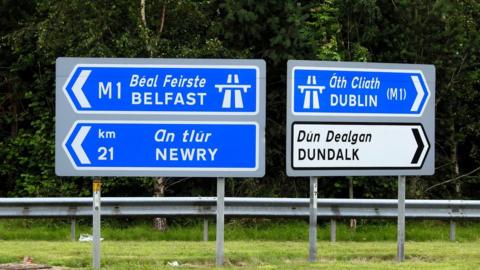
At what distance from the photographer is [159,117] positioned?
788 centimetres

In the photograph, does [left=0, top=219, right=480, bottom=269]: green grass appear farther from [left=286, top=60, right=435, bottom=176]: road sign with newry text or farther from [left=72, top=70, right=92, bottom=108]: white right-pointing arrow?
[left=72, top=70, right=92, bottom=108]: white right-pointing arrow

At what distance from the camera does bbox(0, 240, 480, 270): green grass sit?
27.2 feet

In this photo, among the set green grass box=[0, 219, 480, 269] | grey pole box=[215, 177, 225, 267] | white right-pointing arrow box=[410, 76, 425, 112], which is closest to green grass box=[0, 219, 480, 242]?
green grass box=[0, 219, 480, 269]

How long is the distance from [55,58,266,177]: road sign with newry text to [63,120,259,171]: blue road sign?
11 millimetres

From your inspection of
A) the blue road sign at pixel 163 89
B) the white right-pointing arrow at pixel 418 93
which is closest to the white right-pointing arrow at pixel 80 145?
the blue road sign at pixel 163 89

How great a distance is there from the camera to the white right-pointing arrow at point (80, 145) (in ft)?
25.4

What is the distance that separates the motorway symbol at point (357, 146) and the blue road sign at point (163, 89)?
767 mm

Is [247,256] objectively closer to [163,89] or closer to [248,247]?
[248,247]

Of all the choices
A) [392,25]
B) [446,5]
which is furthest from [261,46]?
[446,5]

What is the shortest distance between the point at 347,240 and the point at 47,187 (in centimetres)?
764

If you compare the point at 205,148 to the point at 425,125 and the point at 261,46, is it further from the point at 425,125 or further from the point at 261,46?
the point at 261,46

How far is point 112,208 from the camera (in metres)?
12.3

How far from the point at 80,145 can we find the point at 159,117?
35.5 inches

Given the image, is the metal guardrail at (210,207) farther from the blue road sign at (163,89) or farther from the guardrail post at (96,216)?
the blue road sign at (163,89)
